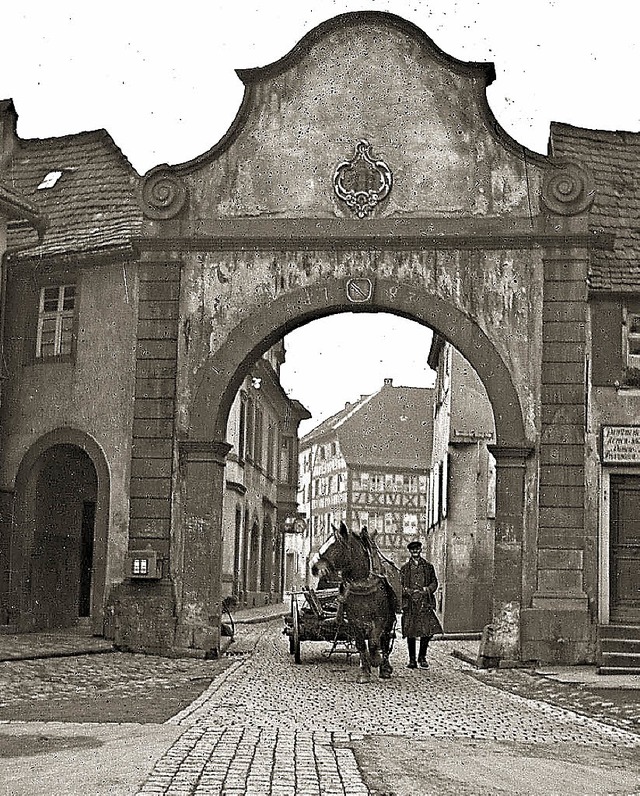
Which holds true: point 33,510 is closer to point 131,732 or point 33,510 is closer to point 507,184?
point 507,184

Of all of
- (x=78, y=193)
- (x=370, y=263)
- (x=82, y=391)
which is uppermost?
(x=78, y=193)

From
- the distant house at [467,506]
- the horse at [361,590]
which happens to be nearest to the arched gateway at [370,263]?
the horse at [361,590]

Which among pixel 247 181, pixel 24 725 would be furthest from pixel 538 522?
pixel 24 725

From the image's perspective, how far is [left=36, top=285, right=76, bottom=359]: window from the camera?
23844 millimetres

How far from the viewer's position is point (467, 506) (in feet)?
101

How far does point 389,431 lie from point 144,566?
64672 mm

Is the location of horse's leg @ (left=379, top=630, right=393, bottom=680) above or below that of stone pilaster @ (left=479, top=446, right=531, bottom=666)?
below

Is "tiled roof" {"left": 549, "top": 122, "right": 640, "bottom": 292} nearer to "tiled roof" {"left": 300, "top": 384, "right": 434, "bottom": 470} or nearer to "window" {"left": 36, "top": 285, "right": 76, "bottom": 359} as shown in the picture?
"window" {"left": 36, "top": 285, "right": 76, "bottom": 359}

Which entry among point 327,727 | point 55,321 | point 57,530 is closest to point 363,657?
point 327,727

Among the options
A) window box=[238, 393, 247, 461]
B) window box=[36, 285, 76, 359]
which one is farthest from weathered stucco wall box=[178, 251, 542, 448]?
window box=[238, 393, 247, 461]

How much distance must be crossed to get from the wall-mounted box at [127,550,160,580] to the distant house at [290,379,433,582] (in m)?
59.9

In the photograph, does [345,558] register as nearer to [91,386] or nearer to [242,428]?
[91,386]

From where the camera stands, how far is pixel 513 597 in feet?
67.1

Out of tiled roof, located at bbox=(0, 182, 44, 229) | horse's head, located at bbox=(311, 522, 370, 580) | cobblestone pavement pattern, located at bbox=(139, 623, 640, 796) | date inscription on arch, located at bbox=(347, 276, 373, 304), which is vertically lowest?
cobblestone pavement pattern, located at bbox=(139, 623, 640, 796)
